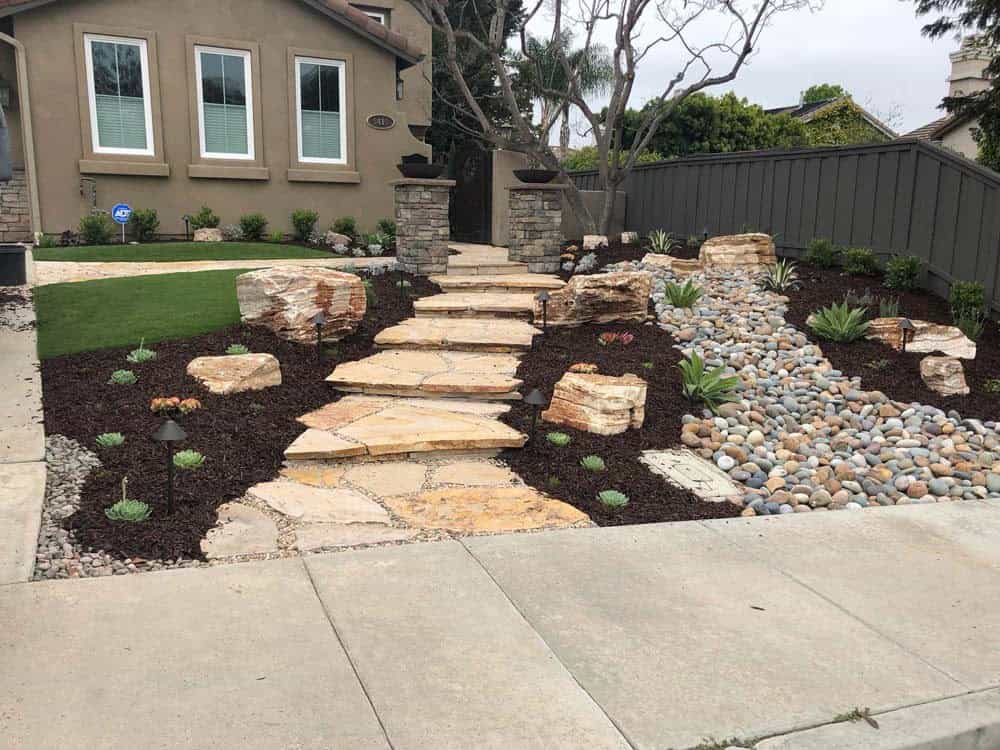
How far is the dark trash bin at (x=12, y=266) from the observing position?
8.40 meters

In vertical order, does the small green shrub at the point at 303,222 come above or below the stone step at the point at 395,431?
above

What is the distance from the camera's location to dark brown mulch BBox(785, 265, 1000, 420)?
6258 mm

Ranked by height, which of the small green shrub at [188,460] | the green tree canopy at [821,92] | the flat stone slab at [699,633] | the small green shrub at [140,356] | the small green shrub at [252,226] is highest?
the green tree canopy at [821,92]

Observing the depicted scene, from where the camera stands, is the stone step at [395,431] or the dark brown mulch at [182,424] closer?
the dark brown mulch at [182,424]

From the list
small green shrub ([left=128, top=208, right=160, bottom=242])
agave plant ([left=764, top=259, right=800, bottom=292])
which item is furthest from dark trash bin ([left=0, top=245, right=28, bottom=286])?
agave plant ([left=764, top=259, right=800, bottom=292])

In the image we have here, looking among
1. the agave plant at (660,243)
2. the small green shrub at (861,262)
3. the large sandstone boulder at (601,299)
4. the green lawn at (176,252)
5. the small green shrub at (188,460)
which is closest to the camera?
the small green shrub at (188,460)

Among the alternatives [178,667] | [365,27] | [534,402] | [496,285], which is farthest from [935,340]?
[365,27]

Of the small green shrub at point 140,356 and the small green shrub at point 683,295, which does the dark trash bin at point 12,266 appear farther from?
the small green shrub at point 683,295

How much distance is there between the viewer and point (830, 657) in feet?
9.50

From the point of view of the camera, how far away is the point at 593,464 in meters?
4.84

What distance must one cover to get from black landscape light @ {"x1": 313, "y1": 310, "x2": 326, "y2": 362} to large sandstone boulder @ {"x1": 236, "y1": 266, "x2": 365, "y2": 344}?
0.07 meters

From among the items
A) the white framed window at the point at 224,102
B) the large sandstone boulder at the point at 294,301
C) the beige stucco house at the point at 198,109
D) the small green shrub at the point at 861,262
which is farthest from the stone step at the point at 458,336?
the white framed window at the point at 224,102

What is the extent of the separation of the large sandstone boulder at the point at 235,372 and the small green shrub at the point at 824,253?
6.79m

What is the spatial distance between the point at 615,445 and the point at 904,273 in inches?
195
